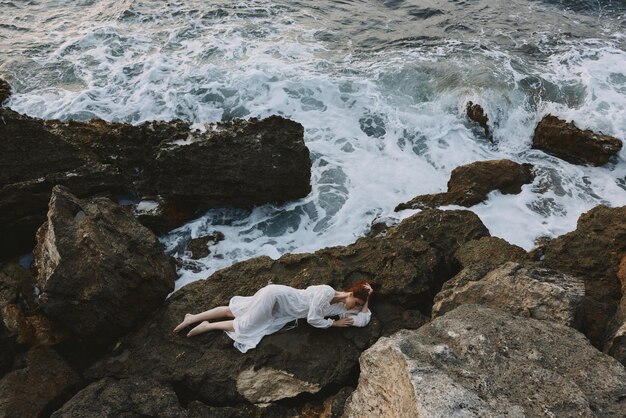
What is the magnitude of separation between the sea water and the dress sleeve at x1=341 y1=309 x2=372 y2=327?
274cm

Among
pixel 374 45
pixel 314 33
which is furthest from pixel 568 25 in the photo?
pixel 314 33

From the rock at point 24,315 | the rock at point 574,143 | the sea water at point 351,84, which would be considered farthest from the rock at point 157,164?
the rock at point 574,143

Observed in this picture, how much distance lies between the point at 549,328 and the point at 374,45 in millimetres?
12521

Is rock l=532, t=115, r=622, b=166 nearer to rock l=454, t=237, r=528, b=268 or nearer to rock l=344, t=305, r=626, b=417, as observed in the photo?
rock l=454, t=237, r=528, b=268

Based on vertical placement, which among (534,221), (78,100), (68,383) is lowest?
(534,221)

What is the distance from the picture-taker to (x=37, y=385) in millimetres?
5285

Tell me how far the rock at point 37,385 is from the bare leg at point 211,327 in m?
1.42

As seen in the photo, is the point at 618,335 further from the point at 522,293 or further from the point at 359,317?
the point at 359,317

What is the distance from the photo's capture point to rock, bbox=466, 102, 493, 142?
11.4 meters

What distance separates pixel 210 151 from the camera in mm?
8242

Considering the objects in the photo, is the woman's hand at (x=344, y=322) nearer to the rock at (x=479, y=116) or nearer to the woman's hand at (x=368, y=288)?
the woman's hand at (x=368, y=288)

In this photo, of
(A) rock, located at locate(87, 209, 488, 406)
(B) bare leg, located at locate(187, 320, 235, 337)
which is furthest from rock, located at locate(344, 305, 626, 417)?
(B) bare leg, located at locate(187, 320, 235, 337)

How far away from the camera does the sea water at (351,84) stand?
9.02 m

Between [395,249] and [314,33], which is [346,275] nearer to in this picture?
[395,249]
